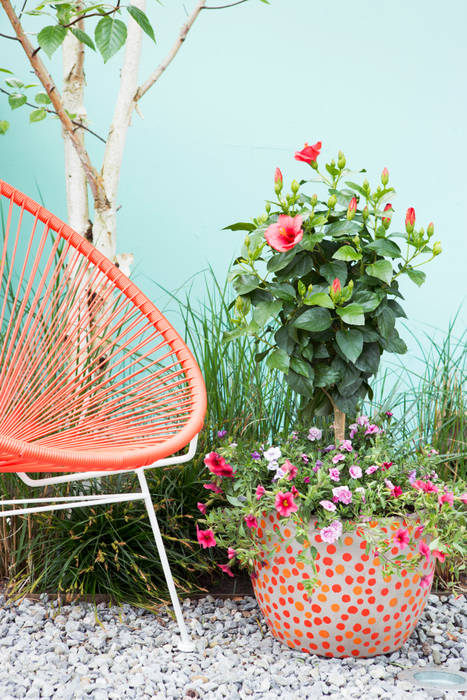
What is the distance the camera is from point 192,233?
2.85 m

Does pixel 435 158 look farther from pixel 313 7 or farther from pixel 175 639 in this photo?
pixel 175 639

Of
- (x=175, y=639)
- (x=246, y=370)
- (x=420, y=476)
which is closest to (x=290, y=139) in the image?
(x=246, y=370)

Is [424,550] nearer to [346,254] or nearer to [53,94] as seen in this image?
[346,254]

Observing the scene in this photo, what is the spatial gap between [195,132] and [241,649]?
197 centimetres

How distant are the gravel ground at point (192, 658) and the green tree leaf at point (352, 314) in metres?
0.71

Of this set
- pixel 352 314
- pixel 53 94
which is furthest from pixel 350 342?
pixel 53 94

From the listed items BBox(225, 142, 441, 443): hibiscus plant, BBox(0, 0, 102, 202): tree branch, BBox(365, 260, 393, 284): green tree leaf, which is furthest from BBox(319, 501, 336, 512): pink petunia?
BBox(0, 0, 102, 202): tree branch

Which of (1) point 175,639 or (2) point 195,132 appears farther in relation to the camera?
(2) point 195,132

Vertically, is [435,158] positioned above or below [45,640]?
above

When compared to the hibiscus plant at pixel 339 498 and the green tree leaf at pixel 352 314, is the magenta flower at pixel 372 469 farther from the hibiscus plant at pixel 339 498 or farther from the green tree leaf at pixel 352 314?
the green tree leaf at pixel 352 314

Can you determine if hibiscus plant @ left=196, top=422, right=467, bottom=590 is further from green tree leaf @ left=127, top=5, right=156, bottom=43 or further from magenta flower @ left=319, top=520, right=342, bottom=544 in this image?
green tree leaf @ left=127, top=5, right=156, bottom=43

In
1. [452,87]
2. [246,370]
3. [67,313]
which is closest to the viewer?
[67,313]

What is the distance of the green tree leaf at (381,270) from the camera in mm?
1458

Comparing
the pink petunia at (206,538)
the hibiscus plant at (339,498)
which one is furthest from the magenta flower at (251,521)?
the pink petunia at (206,538)
